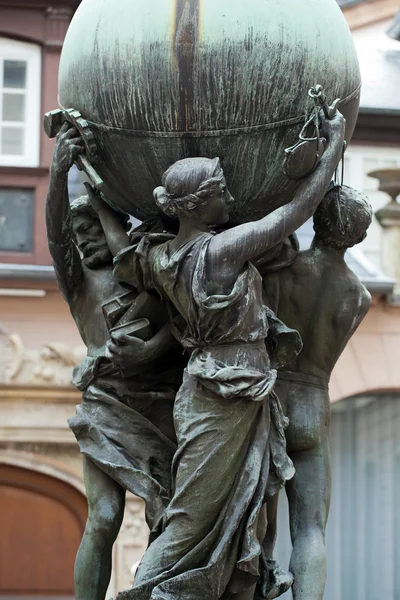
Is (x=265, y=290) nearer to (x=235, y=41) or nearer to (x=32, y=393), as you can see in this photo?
(x=235, y=41)

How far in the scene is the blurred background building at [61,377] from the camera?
17062mm

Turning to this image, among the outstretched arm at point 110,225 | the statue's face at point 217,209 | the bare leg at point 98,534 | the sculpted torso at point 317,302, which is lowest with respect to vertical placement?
the bare leg at point 98,534

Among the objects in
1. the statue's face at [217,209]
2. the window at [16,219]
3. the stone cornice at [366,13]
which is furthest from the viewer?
the stone cornice at [366,13]

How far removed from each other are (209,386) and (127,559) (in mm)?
9934

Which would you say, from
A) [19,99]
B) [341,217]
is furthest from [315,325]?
[19,99]

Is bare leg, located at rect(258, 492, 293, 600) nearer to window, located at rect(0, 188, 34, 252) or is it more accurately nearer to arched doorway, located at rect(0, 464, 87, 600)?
arched doorway, located at rect(0, 464, 87, 600)

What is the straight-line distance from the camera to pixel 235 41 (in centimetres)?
675

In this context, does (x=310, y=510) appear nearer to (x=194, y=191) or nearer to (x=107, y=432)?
(x=107, y=432)

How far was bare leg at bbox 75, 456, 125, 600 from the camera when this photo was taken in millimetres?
6977

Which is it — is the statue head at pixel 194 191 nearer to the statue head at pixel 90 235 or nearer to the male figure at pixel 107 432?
the male figure at pixel 107 432

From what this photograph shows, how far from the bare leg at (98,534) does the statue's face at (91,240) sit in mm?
678

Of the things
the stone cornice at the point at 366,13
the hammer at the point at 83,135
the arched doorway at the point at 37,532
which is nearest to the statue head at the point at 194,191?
the hammer at the point at 83,135

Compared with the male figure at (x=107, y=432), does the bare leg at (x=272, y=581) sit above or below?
below

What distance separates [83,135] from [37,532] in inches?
420
